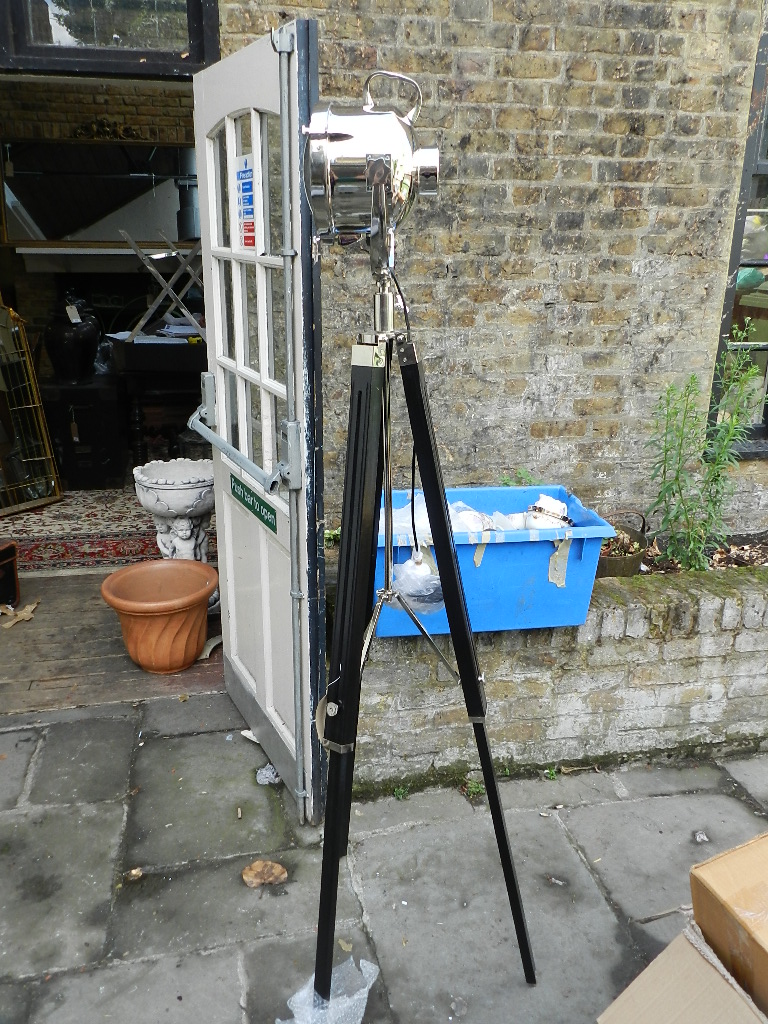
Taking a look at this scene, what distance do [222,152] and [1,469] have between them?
4.22 meters

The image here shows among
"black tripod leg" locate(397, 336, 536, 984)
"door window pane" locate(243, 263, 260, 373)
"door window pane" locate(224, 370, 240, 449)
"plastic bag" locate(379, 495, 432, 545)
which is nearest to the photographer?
"black tripod leg" locate(397, 336, 536, 984)

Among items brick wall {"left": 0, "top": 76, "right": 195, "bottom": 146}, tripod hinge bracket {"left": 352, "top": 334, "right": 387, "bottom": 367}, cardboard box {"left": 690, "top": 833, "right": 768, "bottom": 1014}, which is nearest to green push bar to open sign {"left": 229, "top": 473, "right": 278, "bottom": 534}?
tripod hinge bracket {"left": 352, "top": 334, "right": 387, "bottom": 367}

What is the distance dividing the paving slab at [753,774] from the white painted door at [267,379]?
180 cm

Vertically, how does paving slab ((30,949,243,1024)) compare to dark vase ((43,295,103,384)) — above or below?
below

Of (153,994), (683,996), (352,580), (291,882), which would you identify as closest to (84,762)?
(291,882)

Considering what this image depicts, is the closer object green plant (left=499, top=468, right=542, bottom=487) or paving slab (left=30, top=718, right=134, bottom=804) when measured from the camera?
paving slab (left=30, top=718, right=134, bottom=804)

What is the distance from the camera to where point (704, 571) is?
3.82 metres

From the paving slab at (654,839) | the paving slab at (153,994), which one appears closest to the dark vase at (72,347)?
the paving slab at (153,994)

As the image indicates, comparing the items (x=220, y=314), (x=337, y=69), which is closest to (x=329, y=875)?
(x=220, y=314)

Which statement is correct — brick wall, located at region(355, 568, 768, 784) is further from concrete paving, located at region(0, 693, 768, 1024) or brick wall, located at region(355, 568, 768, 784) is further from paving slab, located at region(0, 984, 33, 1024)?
paving slab, located at region(0, 984, 33, 1024)

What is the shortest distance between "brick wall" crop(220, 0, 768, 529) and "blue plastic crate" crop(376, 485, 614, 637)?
117 cm

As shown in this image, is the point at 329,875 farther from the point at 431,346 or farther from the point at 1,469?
the point at 1,469

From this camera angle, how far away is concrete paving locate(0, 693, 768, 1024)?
8.30 ft

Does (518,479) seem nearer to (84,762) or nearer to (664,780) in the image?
(664,780)
